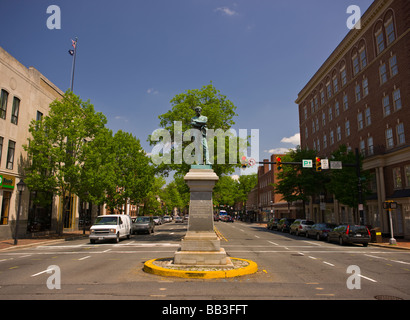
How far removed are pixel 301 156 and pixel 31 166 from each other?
98.3 ft

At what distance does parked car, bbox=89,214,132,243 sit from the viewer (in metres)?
21.2

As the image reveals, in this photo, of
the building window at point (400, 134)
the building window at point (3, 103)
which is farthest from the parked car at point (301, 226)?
the building window at point (3, 103)

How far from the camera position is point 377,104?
1236 inches

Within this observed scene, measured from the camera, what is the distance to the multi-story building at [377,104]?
2706cm

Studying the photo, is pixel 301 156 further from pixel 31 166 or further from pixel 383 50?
pixel 31 166

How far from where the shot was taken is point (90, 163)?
2497 centimetres

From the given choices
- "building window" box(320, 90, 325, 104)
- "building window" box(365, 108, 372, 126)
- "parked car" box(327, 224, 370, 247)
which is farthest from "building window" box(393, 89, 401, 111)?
"building window" box(320, 90, 325, 104)

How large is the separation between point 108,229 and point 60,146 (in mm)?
8554

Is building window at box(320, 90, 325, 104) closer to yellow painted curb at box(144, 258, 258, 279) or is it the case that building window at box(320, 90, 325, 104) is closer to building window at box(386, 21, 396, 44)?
building window at box(386, 21, 396, 44)

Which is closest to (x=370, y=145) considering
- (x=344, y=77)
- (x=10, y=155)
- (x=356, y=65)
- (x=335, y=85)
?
(x=356, y=65)

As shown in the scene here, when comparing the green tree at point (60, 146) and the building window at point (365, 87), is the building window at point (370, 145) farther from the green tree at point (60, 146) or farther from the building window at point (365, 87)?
the green tree at point (60, 146)

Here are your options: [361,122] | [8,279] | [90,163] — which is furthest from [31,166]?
[361,122]

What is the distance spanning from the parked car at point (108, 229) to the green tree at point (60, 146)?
456cm

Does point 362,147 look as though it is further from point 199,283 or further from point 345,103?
point 199,283
